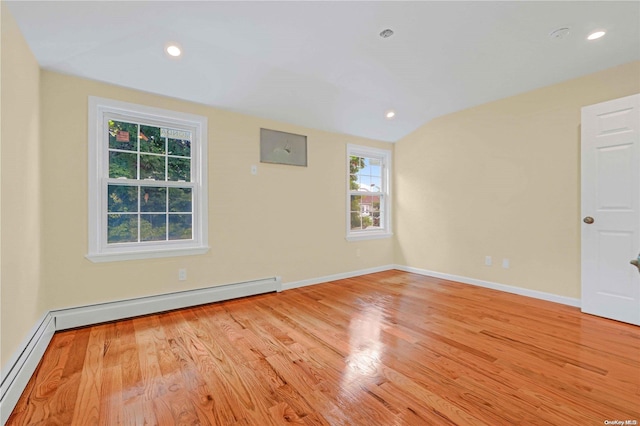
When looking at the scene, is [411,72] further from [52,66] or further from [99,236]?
[99,236]

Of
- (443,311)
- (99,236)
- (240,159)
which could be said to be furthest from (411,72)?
(99,236)

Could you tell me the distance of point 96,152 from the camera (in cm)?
259

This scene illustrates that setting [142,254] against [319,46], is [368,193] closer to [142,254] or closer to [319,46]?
[319,46]

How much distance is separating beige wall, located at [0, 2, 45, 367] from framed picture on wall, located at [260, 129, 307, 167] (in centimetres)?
205

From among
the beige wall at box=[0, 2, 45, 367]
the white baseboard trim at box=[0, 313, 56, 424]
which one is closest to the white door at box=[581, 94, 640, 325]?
the white baseboard trim at box=[0, 313, 56, 424]

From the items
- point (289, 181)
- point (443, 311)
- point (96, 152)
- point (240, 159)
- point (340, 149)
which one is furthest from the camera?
point (340, 149)

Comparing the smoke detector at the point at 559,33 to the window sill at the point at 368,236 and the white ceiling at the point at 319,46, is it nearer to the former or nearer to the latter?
the white ceiling at the point at 319,46

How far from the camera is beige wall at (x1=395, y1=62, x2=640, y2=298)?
2996 millimetres

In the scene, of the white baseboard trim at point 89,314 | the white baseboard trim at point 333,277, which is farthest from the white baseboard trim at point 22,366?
the white baseboard trim at point 333,277

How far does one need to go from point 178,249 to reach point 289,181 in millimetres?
1602

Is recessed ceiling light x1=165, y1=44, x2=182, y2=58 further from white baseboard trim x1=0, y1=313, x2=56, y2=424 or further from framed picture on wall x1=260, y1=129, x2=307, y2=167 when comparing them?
white baseboard trim x1=0, y1=313, x2=56, y2=424

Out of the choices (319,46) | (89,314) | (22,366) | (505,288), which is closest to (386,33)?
(319,46)

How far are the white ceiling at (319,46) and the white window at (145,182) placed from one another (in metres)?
0.33

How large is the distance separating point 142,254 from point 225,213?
0.93 metres
